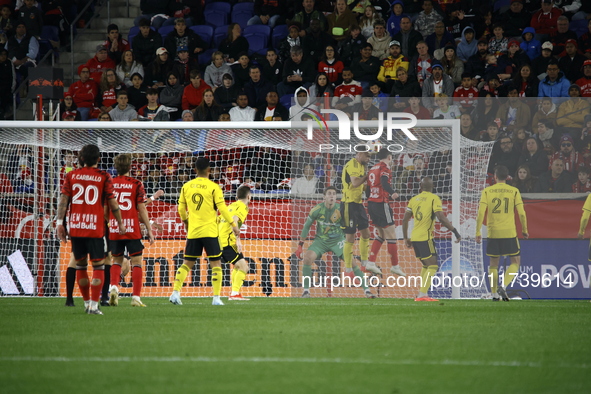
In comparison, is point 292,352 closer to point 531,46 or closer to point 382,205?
point 382,205

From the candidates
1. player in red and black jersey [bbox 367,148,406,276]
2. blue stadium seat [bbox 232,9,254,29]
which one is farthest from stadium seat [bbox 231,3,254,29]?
player in red and black jersey [bbox 367,148,406,276]

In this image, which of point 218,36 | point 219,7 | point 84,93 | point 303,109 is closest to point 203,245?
point 303,109

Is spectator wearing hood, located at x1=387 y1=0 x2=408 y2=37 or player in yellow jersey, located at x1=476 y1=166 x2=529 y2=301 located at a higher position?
spectator wearing hood, located at x1=387 y1=0 x2=408 y2=37

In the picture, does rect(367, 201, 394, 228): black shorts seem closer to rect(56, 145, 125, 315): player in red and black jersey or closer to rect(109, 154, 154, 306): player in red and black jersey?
rect(109, 154, 154, 306): player in red and black jersey

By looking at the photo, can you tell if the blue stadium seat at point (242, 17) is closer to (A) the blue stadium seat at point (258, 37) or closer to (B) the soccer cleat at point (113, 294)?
Answer: (A) the blue stadium seat at point (258, 37)

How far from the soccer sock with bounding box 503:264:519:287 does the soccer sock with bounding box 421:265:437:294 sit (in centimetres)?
127

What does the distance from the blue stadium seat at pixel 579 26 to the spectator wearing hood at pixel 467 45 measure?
2396 mm

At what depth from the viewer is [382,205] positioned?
510 inches

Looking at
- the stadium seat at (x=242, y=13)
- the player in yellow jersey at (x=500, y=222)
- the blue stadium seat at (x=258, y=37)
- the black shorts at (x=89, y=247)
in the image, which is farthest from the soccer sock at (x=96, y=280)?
the stadium seat at (x=242, y=13)

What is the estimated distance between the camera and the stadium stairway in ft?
63.9

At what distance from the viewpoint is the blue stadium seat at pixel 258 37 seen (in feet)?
59.7

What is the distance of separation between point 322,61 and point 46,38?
728cm

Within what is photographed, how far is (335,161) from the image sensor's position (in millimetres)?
13039

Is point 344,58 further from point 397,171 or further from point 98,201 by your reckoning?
point 98,201
